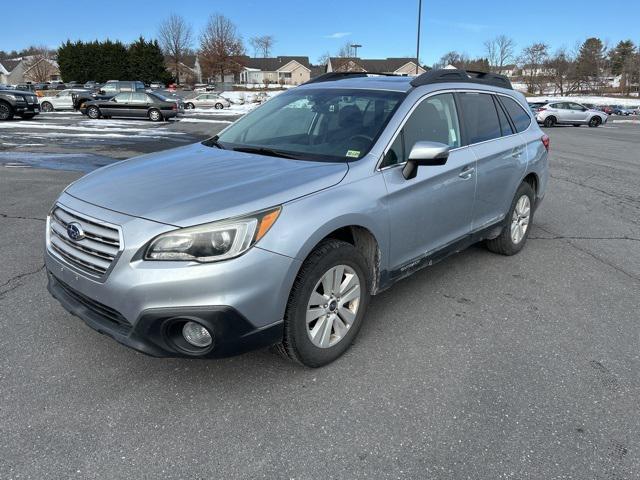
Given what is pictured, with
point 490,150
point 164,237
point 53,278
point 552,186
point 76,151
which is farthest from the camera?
point 76,151

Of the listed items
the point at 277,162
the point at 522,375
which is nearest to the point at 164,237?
the point at 277,162

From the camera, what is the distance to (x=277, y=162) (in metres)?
3.28

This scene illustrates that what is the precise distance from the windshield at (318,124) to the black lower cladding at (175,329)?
50.8 inches

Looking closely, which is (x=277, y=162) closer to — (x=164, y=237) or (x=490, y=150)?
(x=164, y=237)

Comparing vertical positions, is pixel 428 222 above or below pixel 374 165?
below

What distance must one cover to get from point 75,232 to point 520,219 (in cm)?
420

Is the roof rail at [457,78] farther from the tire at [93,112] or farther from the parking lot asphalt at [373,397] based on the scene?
the tire at [93,112]

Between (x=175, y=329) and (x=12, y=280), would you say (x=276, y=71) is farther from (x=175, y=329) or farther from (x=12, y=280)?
(x=175, y=329)

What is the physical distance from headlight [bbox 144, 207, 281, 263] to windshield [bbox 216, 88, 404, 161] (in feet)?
3.41

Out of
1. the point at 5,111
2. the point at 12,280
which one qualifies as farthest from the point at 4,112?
the point at 12,280

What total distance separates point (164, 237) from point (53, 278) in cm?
106

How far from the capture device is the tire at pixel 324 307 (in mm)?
2785

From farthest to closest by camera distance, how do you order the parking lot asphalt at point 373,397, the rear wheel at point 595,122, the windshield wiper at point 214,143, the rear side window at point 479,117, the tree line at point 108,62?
the tree line at point 108,62
the rear wheel at point 595,122
the rear side window at point 479,117
the windshield wiper at point 214,143
the parking lot asphalt at point 373,397

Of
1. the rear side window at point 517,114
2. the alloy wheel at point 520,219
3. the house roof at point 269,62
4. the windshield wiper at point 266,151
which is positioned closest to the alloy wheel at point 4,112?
the windshield wiper at point 266,151
